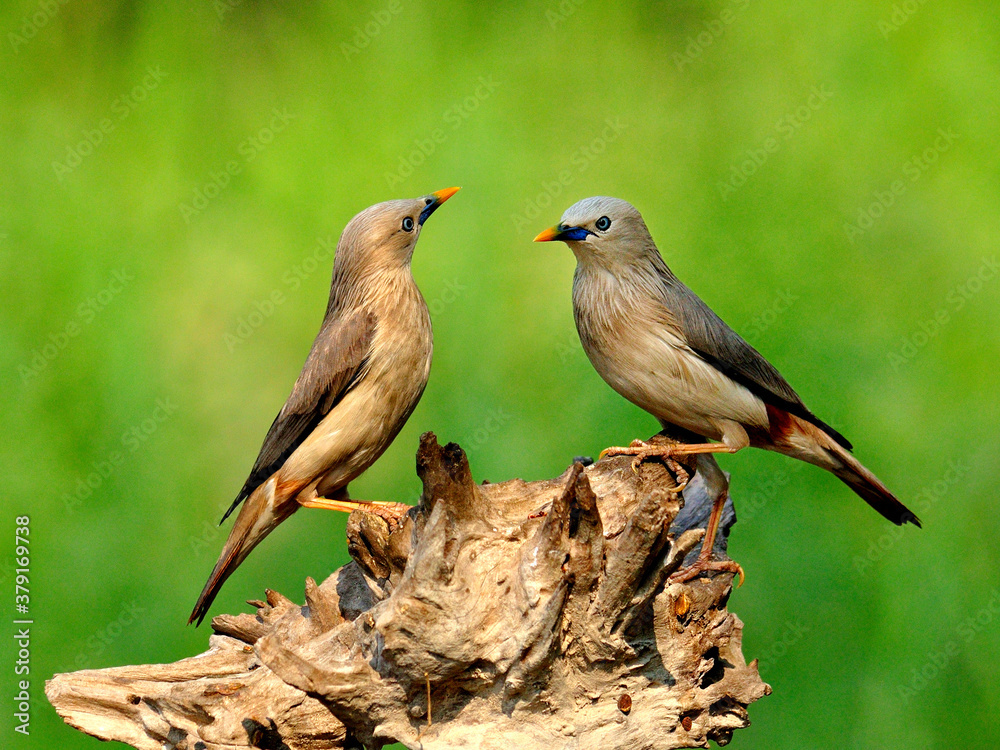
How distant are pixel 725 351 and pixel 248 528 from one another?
7.26 feet

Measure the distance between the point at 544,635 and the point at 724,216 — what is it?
11.5ft

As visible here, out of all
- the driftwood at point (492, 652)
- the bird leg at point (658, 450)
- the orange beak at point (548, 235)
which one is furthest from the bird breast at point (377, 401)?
the bird leg at point (658, 450)

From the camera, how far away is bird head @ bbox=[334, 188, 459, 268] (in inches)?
153

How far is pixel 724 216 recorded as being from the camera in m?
5.74

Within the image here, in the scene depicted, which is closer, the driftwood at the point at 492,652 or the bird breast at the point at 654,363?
the driftwood at the point at 492,652

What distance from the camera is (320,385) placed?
3.82 metres

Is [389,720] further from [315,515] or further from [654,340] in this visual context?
[315,515]

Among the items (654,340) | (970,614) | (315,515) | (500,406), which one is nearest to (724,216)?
(500,406)

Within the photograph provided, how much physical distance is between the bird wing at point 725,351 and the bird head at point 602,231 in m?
0.22

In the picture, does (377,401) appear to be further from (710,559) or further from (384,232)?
(710,559)

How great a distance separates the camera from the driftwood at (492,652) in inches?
123

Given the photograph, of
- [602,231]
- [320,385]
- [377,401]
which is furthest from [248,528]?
[602,231]

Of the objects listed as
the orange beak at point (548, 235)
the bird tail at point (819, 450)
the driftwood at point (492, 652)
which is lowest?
the driftwood at point (492, 652)

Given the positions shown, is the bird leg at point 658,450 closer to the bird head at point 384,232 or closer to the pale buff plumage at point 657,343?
the pale buff plumage at point 657,343
